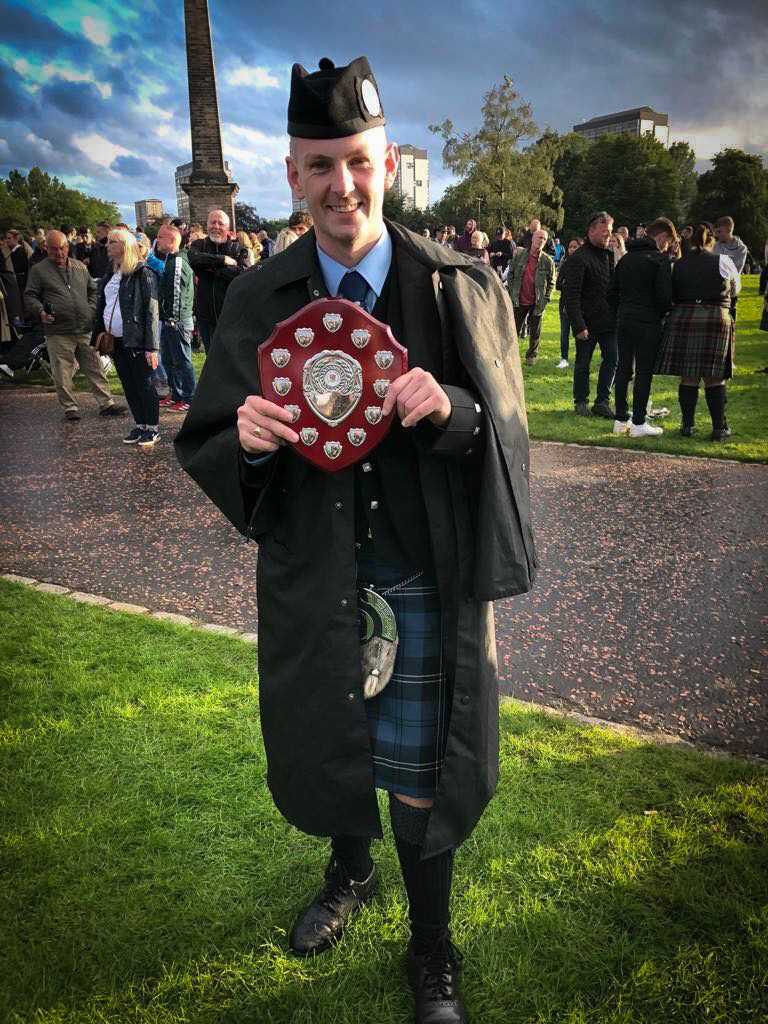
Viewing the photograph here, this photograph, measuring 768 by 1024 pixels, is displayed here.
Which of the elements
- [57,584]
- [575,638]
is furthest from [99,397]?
[575,638]

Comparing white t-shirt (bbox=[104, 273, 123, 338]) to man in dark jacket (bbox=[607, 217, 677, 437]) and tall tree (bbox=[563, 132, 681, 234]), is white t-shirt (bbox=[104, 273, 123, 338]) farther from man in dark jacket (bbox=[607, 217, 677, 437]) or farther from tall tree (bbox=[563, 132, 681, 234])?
tall tree (bbox=[563, 132, 681, 234])

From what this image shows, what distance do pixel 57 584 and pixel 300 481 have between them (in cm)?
428

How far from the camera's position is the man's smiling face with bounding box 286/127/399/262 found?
1714mm

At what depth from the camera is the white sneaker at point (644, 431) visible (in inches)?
356

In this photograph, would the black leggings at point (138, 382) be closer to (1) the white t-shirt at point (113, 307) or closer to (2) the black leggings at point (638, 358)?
(1) the white t-shirt at point (113, 307)

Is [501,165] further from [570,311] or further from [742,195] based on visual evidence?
[570,311]

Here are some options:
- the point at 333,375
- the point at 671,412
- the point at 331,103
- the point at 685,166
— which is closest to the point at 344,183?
the point at 331,103

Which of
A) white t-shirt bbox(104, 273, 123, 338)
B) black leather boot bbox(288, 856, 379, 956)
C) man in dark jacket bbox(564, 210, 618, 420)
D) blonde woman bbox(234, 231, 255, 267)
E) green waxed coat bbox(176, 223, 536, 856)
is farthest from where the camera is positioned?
blonde woman bbox(234, 231, 255, 267)

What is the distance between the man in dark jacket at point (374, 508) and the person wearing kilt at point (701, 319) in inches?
291

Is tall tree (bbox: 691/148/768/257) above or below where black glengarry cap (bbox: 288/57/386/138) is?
above

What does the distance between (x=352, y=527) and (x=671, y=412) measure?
989 cm

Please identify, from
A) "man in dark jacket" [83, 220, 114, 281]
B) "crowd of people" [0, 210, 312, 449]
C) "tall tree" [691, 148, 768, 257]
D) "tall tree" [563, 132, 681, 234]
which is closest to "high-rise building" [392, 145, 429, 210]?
"tall tree" [563, 132, 681, 234]

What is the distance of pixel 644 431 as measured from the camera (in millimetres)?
9078

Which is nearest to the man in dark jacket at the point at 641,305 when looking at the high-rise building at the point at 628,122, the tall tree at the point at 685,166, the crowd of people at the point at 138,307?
the crowd of people at the point at 138,307
